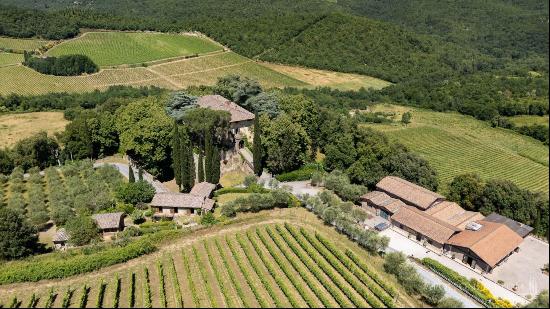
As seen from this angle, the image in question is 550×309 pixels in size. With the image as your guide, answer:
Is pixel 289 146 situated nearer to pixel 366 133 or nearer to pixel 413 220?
pixel 366 133

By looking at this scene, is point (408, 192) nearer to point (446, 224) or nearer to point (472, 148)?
point (446, 224)

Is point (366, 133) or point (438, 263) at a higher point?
point (366, 133)

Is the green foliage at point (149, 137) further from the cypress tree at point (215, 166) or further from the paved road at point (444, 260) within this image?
the paved road at point (444, 260)

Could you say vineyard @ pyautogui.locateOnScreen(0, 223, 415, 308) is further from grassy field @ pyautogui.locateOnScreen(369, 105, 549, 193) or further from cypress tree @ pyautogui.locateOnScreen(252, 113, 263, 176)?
grassy field @ pyautogui.locateOnScreen(369, 105, 549, 193)

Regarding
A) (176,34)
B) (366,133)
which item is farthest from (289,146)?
(176,34)

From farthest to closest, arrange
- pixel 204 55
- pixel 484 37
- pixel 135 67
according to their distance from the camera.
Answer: pixel 484 37 → pixel 204 55 → pixel 135 67

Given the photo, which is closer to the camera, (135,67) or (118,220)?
(118,220)

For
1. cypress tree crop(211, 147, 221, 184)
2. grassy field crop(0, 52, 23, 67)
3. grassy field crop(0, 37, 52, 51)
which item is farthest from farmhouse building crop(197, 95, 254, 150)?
grassy field crop(0, 37, 52, 51)

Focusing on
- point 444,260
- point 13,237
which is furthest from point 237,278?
point 444,260
